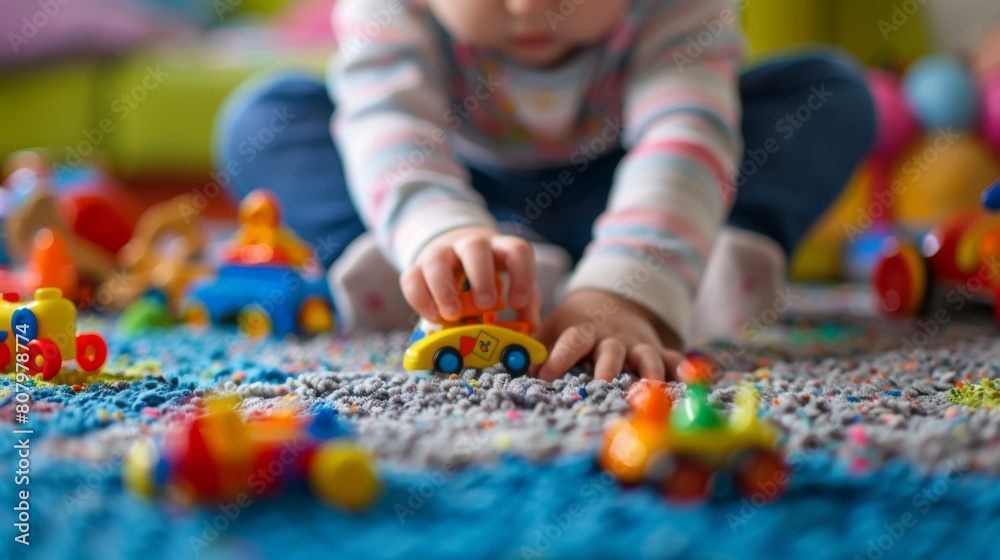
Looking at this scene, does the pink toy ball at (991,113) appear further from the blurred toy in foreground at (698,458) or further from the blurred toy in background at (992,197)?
the blurred toy in foreground at (698,458)

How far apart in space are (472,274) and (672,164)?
9.9 inches

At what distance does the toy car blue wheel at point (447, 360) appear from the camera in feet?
2.21

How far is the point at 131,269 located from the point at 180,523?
0.93 m

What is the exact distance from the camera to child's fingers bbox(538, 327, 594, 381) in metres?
0.67

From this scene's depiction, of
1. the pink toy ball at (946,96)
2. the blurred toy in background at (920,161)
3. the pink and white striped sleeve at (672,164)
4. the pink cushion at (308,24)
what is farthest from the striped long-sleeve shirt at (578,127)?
the pink cushion at (308,24)

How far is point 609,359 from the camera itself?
668 mm

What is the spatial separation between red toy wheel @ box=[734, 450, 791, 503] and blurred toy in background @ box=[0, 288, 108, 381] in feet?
1.62

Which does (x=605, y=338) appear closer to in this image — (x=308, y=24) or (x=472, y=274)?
(x=472, y=274)

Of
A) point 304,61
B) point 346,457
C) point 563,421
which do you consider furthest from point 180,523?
point 304,61

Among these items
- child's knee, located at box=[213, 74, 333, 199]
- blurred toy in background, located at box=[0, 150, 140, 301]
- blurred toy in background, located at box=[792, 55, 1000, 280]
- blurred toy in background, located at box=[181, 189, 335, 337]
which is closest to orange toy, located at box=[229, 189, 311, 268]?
blurred toy in background, located at box=[181, 189, 335, 337]

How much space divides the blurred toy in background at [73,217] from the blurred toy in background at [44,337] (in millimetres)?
324

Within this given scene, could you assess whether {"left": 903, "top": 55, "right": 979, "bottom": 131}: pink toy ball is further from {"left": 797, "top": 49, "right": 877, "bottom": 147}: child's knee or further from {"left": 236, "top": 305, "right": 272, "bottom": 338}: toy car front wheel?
{"left": 236, "top": 305, "right": 272, "bottom": 338}: toy car front wheel

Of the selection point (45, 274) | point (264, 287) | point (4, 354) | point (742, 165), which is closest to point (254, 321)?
point (264, 287)

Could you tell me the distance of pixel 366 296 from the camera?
101cm
